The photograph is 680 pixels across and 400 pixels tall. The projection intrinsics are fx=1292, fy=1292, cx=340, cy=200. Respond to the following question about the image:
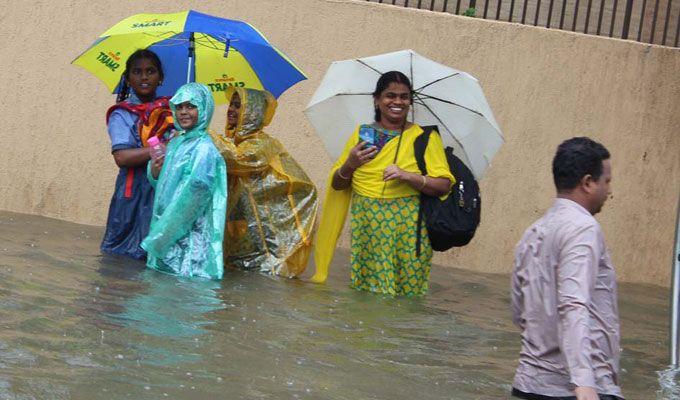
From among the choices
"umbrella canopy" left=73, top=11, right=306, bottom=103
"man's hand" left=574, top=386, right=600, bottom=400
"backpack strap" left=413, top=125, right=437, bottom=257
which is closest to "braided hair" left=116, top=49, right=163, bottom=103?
"umbrella canopy" left=73, top=11, right=306, bottom=103

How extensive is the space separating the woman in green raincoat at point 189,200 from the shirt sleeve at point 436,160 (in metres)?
1.39

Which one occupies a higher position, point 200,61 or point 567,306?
point 200,61

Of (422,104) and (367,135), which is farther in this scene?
(422,104)

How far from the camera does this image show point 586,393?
4152mm

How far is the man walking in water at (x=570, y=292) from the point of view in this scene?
428cm

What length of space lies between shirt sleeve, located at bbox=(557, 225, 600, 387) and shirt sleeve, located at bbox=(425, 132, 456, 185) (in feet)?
13.5

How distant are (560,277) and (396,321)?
3.59 meters

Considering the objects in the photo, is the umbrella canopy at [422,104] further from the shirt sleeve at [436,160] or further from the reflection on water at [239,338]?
the reflection on water at [239,338]

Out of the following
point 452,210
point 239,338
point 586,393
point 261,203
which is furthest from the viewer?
point 261,203

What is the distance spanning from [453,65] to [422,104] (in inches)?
91.0

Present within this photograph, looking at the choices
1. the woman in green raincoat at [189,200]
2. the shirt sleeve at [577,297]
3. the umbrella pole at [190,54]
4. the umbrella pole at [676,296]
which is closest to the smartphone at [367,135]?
the woman in green raincoat at [189,200]

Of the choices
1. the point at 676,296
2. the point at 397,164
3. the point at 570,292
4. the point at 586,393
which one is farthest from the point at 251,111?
the point at 586,393

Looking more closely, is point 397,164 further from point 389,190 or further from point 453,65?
point 453,65

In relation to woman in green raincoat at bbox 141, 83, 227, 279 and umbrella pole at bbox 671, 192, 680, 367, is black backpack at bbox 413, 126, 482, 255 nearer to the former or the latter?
woman in green raincoat at bbox 141, 83, 227, 279
